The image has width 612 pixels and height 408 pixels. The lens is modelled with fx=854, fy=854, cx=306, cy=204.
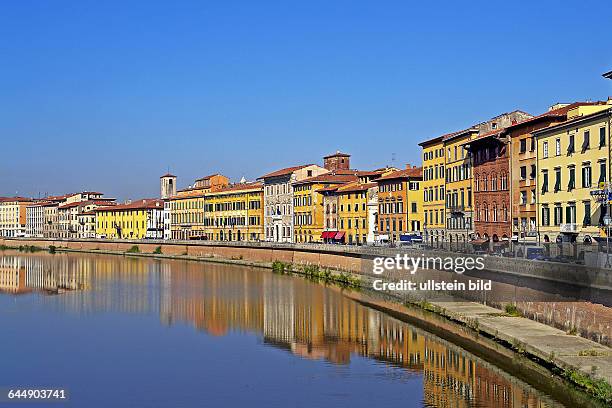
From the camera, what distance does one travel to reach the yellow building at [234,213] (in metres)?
112

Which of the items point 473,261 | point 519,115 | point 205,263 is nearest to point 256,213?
point 205,263

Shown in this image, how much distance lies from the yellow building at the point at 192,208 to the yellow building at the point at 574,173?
8033 centimetres

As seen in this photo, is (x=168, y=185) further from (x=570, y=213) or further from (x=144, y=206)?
(x=570, y=213)

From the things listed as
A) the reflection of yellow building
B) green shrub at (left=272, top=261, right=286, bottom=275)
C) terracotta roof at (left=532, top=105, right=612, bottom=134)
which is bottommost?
the reflection of yellow building

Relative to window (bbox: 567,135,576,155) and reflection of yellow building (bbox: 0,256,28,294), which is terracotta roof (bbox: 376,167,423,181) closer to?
window (bbox: 567,135,576,155)

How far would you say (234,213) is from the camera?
385 ft

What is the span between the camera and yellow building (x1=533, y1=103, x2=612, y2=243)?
42250 millimetres

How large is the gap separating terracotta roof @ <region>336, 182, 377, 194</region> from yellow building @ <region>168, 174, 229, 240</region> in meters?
37.1

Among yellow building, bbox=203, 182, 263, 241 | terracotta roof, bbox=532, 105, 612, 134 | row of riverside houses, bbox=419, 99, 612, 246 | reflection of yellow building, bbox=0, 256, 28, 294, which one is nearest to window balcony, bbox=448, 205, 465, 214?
row of riverside houses, bbox=419, 99, 612, 246

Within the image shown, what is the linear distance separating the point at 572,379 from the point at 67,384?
1568cm

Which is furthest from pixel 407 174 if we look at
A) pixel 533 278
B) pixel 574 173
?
pixel 533 278

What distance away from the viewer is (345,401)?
24.9 metres

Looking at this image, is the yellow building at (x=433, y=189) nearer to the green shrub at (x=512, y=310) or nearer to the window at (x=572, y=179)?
the window at (x=572, y=179)

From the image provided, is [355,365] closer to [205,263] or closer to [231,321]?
[231,321]
